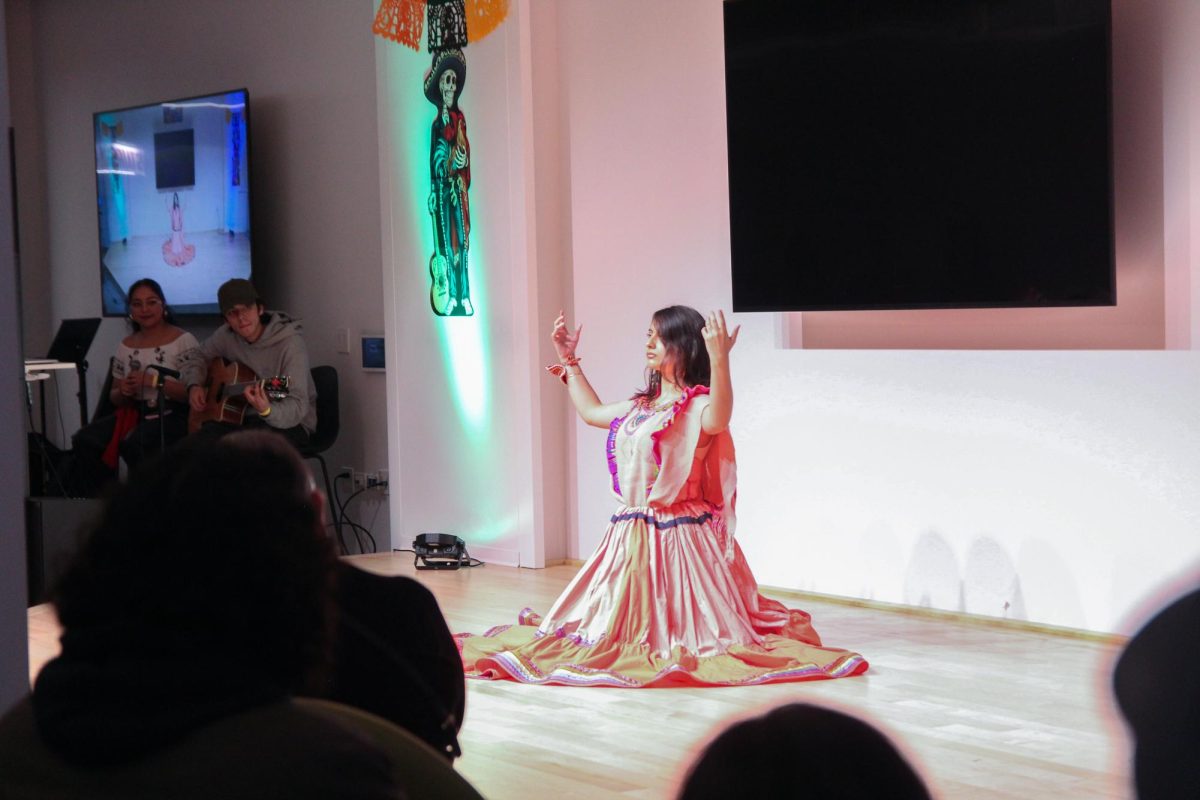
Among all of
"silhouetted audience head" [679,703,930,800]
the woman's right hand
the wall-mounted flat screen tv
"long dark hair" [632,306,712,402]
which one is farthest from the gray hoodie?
"silhouetted audience head" [679,703,930,800]

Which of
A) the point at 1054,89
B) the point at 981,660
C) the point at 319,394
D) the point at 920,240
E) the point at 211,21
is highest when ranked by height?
the point at 211,21

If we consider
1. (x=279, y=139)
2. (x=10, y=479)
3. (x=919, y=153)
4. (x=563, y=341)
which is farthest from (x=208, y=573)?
(x=279, y=139)

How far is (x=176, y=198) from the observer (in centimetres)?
845

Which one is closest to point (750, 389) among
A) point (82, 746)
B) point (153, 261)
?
point (153, 261)

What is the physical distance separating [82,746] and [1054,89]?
14.3ft

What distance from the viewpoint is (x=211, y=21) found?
27.9 ft

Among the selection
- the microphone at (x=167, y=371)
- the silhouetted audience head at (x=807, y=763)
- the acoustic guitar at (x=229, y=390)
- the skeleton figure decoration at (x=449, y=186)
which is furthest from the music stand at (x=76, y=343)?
the silhouetted audience head at (x=807, y=763)

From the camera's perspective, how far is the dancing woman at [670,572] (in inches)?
183

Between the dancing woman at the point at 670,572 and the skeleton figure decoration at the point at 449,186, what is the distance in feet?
6.51

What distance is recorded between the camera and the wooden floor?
11.5 ft

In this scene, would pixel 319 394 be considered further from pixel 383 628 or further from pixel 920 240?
pixel 383 628

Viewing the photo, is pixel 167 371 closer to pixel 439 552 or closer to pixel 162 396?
pixel 162 396

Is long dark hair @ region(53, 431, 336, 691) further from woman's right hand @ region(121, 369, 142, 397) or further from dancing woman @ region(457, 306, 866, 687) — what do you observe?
woman's right hand @ region(121, 369, 142, 397)

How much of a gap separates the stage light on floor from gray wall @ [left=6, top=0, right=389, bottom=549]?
86 cm
